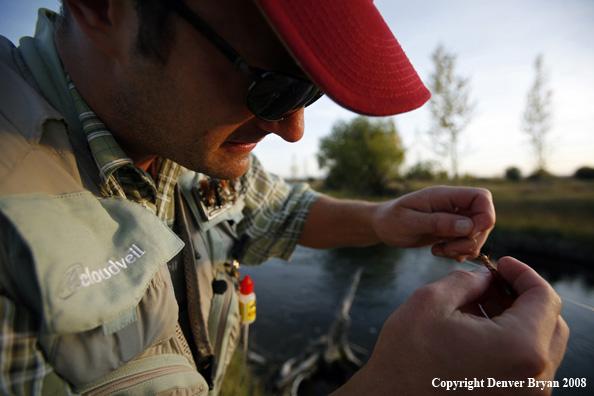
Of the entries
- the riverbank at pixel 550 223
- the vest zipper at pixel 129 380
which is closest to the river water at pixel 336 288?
the riverbank at pixel 550 223

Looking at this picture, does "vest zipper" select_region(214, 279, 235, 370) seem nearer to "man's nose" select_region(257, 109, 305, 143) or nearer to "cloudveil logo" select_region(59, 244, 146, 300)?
"cloudveil logo" select_region(59, 244, 146, 300)

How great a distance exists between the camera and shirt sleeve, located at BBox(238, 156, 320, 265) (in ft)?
6.65

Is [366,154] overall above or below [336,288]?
above

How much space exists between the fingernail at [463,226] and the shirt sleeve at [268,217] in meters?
0.97

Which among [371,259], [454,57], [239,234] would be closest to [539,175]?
[454,57]

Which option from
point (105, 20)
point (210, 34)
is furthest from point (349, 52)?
point (105, 20)

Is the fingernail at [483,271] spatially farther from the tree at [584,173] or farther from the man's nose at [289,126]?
the tree at [584,173]

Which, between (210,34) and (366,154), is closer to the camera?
(210,34)

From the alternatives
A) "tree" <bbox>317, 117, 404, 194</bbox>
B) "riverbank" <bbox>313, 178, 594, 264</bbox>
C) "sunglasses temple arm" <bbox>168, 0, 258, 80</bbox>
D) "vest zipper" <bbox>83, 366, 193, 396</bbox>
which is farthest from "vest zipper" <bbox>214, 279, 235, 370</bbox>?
"tree" <bbox>317, 117, 404, 194</bbox>

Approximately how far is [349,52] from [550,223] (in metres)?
13.6

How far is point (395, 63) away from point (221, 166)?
32.6 inches

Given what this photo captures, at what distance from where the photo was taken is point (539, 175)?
16859 millimetres

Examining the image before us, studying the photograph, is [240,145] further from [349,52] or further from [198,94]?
[349,52]

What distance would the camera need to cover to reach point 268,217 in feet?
6.70
